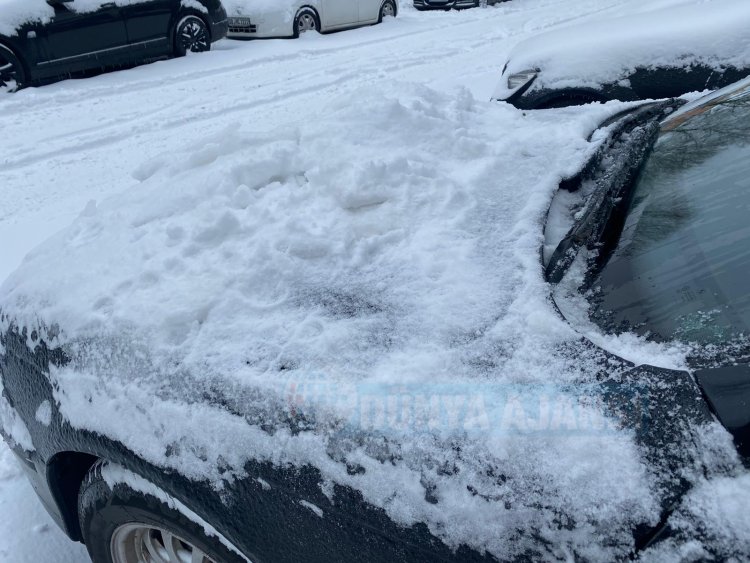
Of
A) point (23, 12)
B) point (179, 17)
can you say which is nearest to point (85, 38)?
point (23, 12)

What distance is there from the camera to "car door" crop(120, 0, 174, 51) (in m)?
7.64

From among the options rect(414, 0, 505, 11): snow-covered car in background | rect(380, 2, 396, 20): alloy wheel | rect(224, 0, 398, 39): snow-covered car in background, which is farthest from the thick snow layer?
rect(414, 0, 505, 11): snow-covered car in background

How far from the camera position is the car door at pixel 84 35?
23.1 ft

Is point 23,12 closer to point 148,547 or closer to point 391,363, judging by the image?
point 148,547

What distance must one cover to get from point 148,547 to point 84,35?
731cm

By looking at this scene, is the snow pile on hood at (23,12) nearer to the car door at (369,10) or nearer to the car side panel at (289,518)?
the car door at (369,10)

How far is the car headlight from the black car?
224 inches

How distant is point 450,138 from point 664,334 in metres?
1.36

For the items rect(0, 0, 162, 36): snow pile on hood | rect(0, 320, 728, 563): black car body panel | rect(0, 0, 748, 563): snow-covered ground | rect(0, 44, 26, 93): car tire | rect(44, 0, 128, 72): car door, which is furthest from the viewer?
rect(44, 0, 128, 72): car door

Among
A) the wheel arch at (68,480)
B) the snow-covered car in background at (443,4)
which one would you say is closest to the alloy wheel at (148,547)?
the wheel arch at (68,480)

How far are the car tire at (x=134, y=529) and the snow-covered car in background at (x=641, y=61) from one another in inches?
134

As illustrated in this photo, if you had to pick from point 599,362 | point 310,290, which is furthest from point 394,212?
point 599,362

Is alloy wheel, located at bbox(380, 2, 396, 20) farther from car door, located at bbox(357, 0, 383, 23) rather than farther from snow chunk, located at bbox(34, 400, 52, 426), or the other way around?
snow chunk, located at bbox(34, 400, 52, 426)

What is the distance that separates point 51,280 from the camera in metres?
1.88
